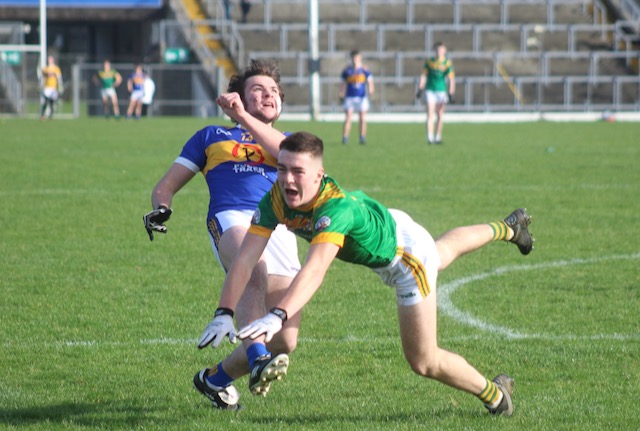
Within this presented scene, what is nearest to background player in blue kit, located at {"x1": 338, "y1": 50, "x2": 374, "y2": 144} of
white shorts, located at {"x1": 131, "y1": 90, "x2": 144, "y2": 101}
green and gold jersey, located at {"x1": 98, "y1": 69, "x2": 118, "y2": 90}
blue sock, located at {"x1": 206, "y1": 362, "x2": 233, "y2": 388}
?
white shorts, located at {"x1": 131, "y1": 90, "x2": 144, "y2": 101}

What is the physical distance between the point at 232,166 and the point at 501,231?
1542 mm

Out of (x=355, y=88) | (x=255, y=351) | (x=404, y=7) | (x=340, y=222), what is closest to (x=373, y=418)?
(x=255, y=351)

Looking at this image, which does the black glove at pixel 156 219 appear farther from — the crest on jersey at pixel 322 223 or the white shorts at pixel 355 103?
the white shorts at pixel 355 103

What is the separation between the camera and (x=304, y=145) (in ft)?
15.5

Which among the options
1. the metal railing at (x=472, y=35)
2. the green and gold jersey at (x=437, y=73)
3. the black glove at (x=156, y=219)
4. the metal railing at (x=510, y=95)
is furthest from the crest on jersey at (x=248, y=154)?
the metal railing at (x=472, y=35)

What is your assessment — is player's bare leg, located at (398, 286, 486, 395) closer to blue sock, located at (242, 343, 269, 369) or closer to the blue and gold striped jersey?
blue sock, located at (242, 343, 269, 369)

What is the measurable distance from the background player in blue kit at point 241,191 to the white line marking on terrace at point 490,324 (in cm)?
219

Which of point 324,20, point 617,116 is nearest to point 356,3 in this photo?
point 324,20

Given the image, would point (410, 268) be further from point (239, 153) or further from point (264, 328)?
point (239, 153)

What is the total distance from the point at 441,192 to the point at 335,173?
2858 mm

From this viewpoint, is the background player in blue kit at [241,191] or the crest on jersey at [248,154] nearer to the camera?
the background player in blue kit at [241,191]

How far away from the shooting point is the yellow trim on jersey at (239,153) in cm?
604

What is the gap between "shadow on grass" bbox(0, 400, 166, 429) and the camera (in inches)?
213

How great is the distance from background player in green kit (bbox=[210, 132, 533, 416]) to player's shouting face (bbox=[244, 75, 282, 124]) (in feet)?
3.30
